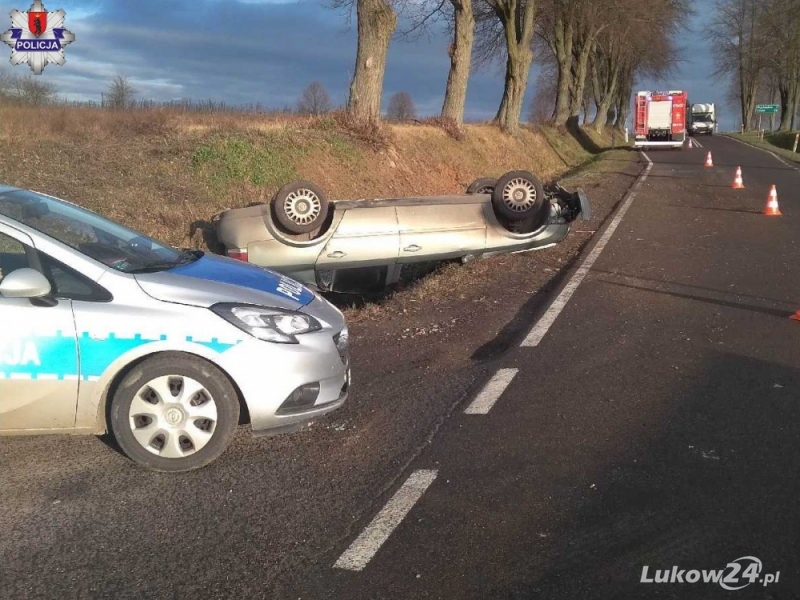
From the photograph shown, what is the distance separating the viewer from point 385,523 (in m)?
3.96

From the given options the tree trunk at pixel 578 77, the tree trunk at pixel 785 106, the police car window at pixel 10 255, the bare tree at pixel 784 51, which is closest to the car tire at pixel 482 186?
the police car window at pixel 10 255

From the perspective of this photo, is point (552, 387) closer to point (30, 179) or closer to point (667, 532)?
point (667, 532)

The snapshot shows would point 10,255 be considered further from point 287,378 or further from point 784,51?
point 784,51

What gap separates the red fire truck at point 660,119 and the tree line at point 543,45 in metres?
3.48

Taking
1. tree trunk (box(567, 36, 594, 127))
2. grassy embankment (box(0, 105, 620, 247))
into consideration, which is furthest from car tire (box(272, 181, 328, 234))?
tree trunk (box(567, 36, 594, 127))

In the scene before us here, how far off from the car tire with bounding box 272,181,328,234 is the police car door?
4941 millimetres

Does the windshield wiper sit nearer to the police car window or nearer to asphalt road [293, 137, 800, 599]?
the police car window

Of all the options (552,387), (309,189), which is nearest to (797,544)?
(552,387)

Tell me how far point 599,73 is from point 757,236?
187 ft

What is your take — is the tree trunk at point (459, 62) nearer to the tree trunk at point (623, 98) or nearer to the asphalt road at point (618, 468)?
the asphalt road at point (618, 468)

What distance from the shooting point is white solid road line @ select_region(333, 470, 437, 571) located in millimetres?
3656

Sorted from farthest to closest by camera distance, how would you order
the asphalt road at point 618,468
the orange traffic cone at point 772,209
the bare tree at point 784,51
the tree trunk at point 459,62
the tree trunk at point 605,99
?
the tree trunk at point 605,99
the bare tree at point 784,51
the tree trunk at point 459,62
the orange traffic cone at point 772,209
the asphalt road at point 618,468

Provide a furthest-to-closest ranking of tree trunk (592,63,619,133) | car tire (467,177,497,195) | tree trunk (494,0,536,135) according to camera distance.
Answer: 1. tree trunk (592,63,619,133)
2. tree trunk (494,0,536,135)
3. car tire (467,177,497,195)

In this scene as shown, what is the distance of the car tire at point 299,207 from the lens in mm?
9328
